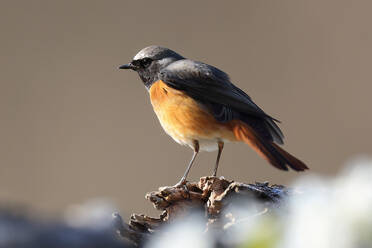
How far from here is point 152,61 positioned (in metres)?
4.04

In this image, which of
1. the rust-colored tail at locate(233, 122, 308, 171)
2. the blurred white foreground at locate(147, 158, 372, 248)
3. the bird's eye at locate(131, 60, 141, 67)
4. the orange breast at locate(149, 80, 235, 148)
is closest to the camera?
the blurred white foreground at locate(147, 158, 372, 248)

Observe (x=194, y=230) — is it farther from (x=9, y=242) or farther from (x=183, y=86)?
(x=183, y=86)

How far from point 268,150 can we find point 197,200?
0.68m

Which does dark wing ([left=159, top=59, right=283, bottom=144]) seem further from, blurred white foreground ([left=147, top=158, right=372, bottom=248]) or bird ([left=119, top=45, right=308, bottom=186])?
blurred white foreground ([left=147, top=158, right=372, bottom=248])

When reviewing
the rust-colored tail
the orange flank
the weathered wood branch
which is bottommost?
the weathered wood branch

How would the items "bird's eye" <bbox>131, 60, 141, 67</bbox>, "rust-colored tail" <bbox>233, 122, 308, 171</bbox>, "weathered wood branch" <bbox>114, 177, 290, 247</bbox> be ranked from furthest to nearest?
1. "bird's eye" <bbox>131, 60, 141, 67</bbox>
2. "rust-colored tail" <bbox>233, 122, 308, 171</bbox>
3. "weathered wood branch" <bbox>114, 177, 290, 247</bbox>

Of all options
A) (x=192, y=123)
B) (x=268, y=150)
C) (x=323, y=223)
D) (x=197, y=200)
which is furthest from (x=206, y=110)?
(x=323, y=223)

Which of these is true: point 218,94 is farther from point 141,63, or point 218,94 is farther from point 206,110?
point 141,63

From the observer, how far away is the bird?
3.21 meters

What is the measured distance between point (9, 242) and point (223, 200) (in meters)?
1.24

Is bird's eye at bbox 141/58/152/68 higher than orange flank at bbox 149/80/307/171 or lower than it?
higher

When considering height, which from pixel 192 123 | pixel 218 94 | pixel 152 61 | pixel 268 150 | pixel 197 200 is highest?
pixel 152 61

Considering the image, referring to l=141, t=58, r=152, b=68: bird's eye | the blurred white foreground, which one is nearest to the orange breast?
l=141, t=58, r=152, b=68: bird's eye

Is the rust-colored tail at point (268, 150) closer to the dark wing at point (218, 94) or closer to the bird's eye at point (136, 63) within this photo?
the dark wing at point (218, 94)
